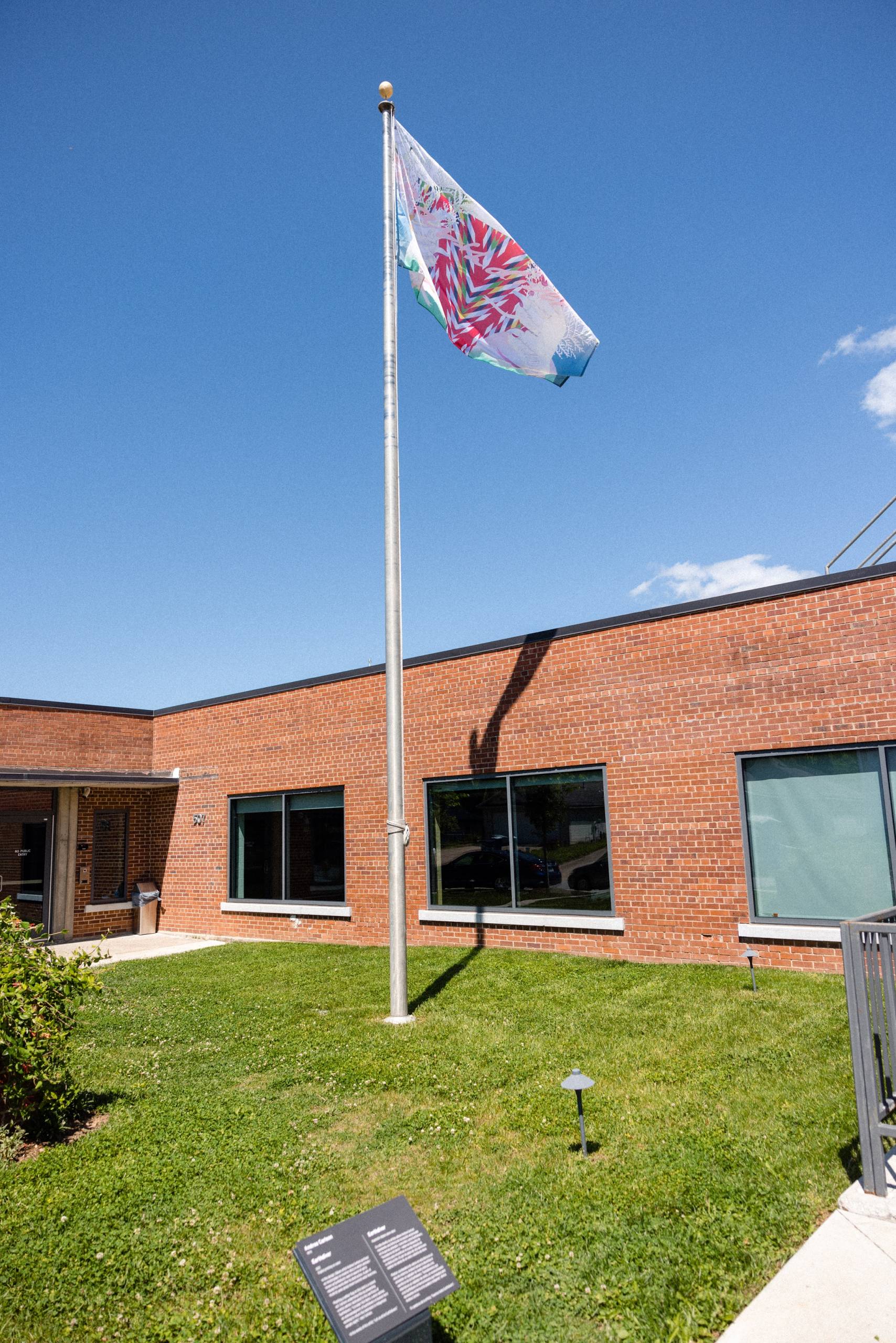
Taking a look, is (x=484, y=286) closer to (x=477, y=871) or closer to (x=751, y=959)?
(x=477, y=871)

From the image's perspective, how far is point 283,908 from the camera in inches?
597

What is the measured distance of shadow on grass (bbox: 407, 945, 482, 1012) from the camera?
901cm

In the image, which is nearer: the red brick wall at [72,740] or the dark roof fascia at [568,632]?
the dark roof fascia at [568,632]

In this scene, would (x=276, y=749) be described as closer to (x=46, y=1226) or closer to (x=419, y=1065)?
(x=419, y=1065)

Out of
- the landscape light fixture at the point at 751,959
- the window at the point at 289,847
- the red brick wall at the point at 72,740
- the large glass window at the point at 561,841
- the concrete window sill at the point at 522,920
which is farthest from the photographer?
the red brick wall at the point at 72,740

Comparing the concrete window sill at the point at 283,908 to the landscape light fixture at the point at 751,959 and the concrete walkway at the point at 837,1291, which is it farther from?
the concrete walkway at the point at 837,1291

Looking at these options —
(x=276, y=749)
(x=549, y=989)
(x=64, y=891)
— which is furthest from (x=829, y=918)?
(x=64, y=891)

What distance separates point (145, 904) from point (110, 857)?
133 centimetres

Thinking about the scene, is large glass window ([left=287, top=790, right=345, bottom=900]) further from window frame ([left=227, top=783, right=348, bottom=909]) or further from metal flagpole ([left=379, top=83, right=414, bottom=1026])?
metal flagpole ([left=379, top=83, right=414, bottom=1026])

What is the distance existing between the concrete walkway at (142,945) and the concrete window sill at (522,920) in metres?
4.69

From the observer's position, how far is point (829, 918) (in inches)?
366

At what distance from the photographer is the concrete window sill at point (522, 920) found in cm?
→ 1094

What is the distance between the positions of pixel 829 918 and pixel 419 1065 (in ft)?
16.8

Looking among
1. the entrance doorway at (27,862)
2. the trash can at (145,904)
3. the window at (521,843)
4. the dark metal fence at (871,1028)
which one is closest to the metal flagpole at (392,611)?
the window at (521,843)
